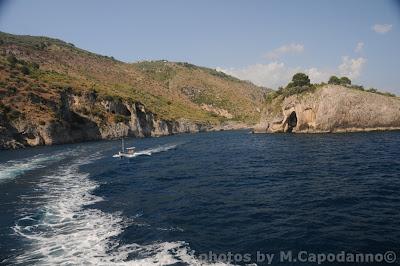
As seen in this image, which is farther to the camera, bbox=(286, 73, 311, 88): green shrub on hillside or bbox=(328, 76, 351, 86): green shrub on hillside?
bbox=(328, 76, 351, 86): green shrub on hillside

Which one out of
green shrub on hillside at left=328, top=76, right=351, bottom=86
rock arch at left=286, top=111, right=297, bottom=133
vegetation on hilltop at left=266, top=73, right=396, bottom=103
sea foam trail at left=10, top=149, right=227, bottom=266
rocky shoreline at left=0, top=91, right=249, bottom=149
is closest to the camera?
sea foam trail at left=10, top=149, right=227, bottom=266

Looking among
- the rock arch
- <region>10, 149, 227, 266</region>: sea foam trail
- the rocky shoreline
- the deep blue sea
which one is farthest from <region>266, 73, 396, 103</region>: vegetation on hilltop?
<region>10, 149, 227, 266</region>: sea foam trail

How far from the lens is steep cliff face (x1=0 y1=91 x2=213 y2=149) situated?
288ft

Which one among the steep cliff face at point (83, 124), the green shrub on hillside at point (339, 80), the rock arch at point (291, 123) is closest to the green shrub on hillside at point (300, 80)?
the green shrub on hillside at point (339, 80)

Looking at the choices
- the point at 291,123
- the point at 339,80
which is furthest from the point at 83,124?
the point at 339,80

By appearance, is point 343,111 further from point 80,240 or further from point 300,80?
point 80,240

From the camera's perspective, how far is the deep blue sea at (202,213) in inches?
651

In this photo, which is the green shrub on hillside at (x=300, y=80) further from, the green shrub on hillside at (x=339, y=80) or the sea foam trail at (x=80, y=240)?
the sea foam trail at (x=80, y=240)

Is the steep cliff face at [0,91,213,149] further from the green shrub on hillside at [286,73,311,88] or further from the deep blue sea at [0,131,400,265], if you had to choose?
the green shrub on hillside at [286,73,311,88]

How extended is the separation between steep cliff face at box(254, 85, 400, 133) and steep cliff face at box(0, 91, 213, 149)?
60.0 metres

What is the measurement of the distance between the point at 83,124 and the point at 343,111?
247ft

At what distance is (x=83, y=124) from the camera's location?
366 feet

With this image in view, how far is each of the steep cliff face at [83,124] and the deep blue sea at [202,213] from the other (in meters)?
51.2

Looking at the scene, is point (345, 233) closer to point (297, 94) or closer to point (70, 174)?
point (70, 174)
